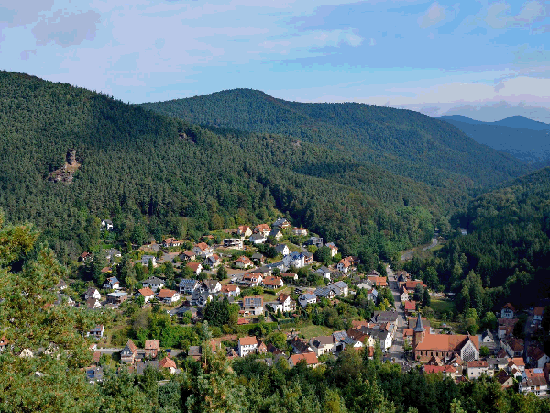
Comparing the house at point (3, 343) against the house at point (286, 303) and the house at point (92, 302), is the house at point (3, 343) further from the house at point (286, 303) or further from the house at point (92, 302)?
the house at point (286, 303)

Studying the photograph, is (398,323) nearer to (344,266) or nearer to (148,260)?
(344,266)


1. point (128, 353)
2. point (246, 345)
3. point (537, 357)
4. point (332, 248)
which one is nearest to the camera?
point (537, 357)

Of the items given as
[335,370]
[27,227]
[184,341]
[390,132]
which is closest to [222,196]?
[184,341]

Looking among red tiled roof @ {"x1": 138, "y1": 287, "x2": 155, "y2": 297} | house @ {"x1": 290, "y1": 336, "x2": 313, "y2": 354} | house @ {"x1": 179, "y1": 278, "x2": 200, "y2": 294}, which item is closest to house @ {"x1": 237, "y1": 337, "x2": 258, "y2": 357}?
house @ {"x1": 290, "y1": 336, "x2": 313, "y2": 354}


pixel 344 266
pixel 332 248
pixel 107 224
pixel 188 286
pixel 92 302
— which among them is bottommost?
pixel 92 302

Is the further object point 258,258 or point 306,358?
point 258,258

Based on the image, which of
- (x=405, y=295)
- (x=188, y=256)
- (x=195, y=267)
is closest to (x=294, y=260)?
(x=195, y=267)

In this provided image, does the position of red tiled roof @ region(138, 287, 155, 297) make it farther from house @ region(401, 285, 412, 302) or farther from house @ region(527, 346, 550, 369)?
house @ region(527, 346, 550, 369)
